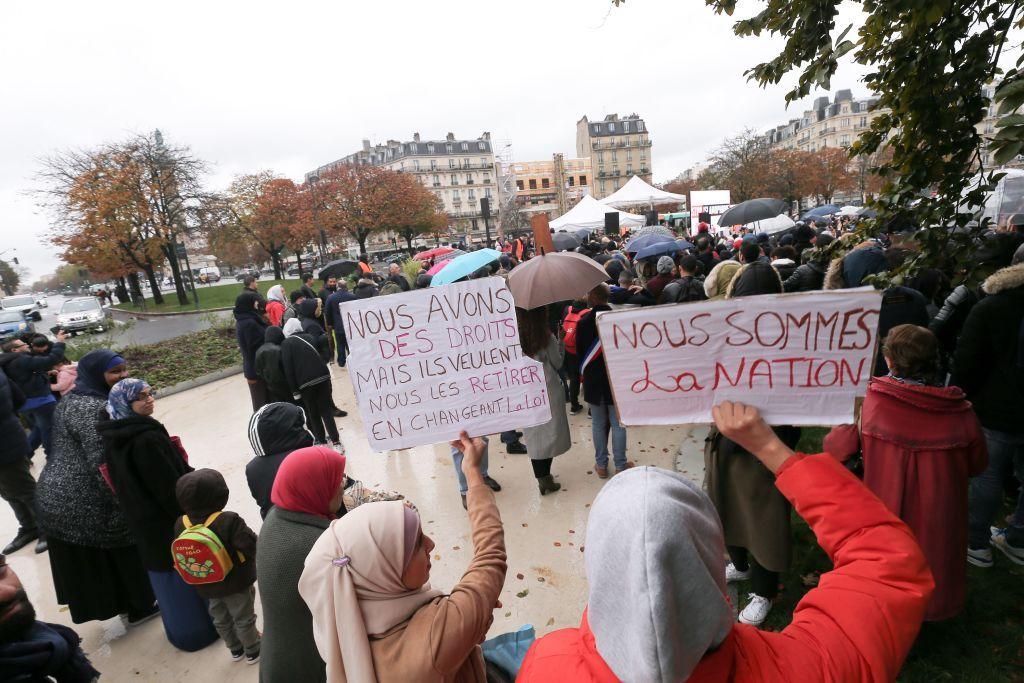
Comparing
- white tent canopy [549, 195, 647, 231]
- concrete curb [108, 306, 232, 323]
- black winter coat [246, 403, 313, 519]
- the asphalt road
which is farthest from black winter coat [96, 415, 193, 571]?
concrete curb [108, 306, 232, 323]

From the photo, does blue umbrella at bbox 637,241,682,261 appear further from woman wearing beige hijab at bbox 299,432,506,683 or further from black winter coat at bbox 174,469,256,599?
woman wearing beige hijab at bbox 299,432,506,683

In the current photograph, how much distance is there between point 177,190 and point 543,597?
104 feet

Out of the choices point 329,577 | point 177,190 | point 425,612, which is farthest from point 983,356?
point 177,190

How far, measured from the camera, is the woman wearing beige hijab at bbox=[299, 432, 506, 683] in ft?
4.86

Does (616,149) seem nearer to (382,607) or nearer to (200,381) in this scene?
(200,381)

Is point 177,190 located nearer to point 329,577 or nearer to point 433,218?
point 433,218

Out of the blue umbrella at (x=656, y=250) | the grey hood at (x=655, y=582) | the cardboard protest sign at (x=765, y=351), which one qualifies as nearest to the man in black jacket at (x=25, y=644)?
the grey hood at (x=655, y=582)

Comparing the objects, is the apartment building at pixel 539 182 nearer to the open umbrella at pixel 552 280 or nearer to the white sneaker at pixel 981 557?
the open umbrella at pixel 552 280

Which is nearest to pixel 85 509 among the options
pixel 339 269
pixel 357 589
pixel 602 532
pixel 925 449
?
pixel 357 589

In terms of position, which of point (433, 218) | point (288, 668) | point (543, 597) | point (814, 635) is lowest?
point (543, 597)

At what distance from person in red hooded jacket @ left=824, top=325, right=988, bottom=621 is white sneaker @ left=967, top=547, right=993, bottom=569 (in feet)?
3.31

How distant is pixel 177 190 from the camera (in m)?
27.3

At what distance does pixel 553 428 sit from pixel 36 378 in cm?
637

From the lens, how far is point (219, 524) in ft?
9.45
